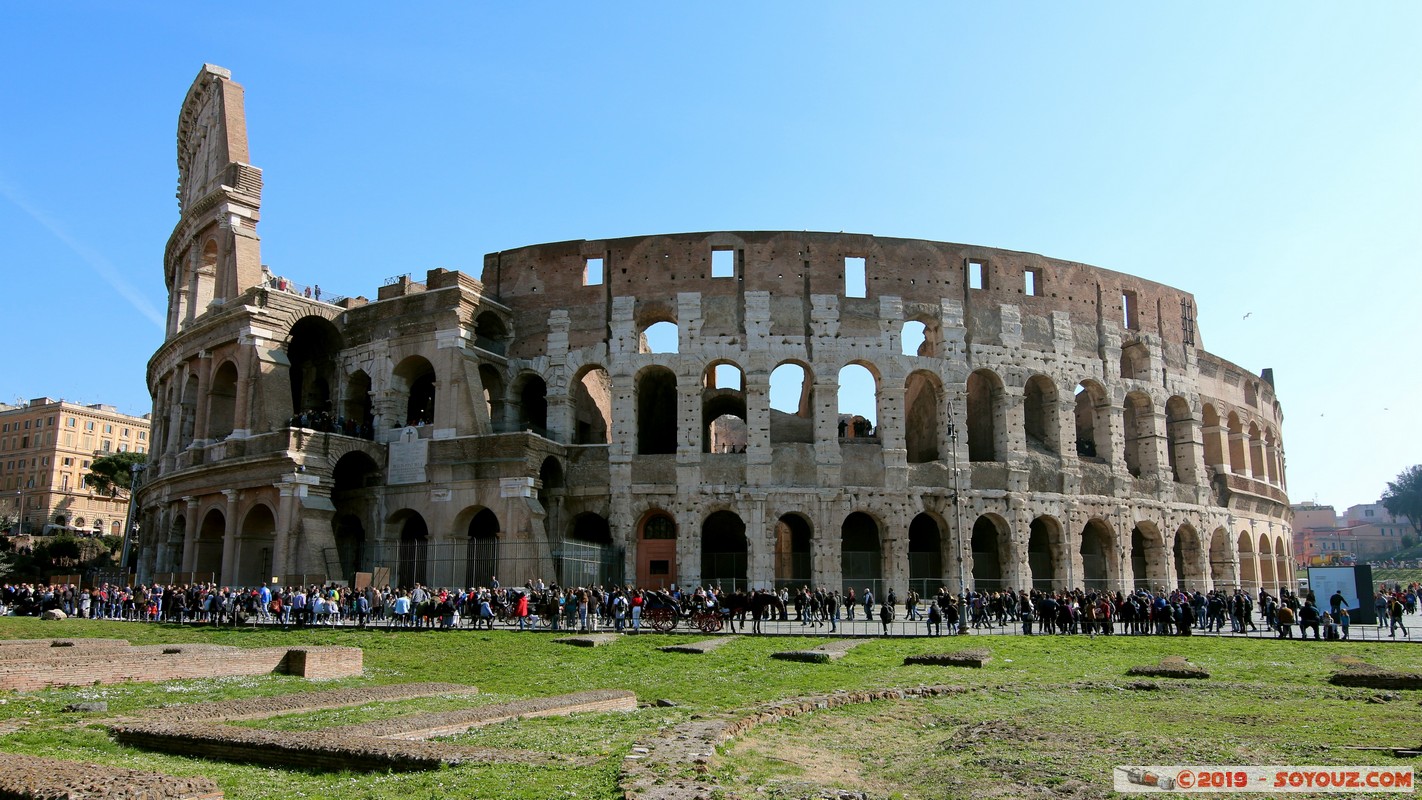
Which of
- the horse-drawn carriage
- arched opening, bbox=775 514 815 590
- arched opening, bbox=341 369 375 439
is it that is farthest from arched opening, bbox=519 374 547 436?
the horse-drawn carriage

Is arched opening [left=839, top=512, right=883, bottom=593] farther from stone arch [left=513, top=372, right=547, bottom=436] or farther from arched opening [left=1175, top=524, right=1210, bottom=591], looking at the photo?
arched opening [left=1175, top=524, right=1210, bottom=591]

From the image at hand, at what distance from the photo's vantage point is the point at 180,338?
39438mm

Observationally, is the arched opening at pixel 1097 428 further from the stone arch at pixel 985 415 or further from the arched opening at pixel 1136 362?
the stone arch at pixel 985 415

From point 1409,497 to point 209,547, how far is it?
131 m

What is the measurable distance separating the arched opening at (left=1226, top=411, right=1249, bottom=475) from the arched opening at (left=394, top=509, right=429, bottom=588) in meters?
33.0

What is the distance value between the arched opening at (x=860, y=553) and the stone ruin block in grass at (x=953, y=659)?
13536mm

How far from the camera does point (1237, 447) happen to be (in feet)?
147

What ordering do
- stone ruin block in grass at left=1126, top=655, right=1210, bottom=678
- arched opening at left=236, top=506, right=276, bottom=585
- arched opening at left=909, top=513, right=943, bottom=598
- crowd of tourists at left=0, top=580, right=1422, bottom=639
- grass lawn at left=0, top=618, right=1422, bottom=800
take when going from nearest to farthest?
1. grass lawn at left=0, top=618, right=1422, bottom=800
2. stone ruin block in grass at left=1126, top=655, right=1210, bottom=678
3. crowd of tourists at left=0, top=580, right=1422, bottom=639
4. arched opening at left=236, top=506, right=276, bottom=585
5. arched opening at left=909, top=513, right=943, bottom=598

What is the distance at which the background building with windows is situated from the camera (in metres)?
87.6

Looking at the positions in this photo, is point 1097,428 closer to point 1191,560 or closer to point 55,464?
point 1191,560

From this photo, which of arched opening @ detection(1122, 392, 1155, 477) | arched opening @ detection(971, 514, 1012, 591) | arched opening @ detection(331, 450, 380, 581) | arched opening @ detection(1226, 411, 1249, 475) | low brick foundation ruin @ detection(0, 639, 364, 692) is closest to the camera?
low brick foundation ruin @ detection(0, 639, 364, 692)

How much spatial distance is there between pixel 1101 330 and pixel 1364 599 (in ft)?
47.8

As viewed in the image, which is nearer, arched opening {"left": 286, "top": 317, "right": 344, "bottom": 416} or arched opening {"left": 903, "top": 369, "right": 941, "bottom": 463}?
arched opening {"left": 903, "top": 369, "right": 941, "bottom": 463}

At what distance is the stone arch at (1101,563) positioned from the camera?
120ft
